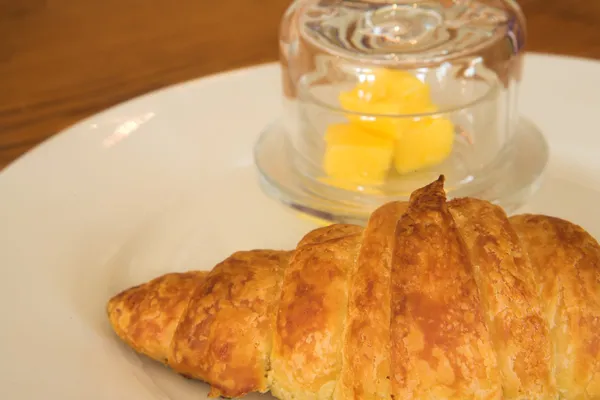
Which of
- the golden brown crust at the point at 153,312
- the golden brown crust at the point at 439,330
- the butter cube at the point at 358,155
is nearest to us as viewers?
the golden brown crust at the point at 439,330

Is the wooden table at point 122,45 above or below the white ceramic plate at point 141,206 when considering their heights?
below

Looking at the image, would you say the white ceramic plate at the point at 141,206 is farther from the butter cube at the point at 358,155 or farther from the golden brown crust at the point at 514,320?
Answer: the golden brown crust at the point at 514,320

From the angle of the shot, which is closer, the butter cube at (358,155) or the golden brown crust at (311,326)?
the golden brown crust at (311,326)

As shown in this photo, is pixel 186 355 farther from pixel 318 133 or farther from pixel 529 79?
pixel 529 79

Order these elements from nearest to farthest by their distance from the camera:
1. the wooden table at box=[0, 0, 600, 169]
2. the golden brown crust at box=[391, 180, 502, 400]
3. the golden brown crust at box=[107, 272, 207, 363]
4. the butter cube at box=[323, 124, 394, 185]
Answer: the golden brown crust at box=[391, 180, 502, 400] < the golden brown crust at box=[107, 272, 207, 363] < the butter cube at box=[323, 124, 394, 185] < the wooden table at box=[0, 0, 600, 169]

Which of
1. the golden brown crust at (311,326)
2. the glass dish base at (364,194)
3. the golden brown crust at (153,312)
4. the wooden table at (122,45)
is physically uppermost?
the golden brown crust at (311,326)

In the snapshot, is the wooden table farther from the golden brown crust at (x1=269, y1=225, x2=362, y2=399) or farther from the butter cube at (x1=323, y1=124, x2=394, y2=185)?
the golden brown crust at (x1=269, y1=225, x2=362, y2=399)

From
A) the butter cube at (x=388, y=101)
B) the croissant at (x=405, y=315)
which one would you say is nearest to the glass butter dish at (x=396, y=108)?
the butter cube at (x=388, y=101)

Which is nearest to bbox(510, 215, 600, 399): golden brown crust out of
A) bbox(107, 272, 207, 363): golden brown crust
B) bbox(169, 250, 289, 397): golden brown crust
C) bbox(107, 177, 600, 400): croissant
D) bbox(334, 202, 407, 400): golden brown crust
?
bbox(107, 177, 600, 400): croissant

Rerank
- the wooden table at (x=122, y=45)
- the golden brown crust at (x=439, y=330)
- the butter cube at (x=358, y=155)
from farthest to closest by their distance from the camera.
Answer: the wooden table at (x=122, y=45) → the butter cube at (x=358, y=155) → the golden brown crust at (x=439, y=330)

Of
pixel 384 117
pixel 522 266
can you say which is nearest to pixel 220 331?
pixel 522 266
